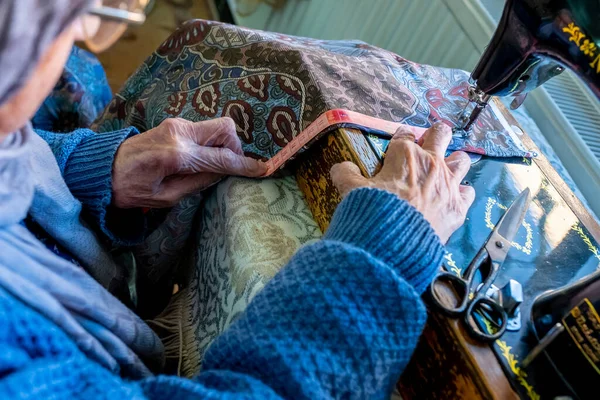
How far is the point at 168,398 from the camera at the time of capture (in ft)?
1.32

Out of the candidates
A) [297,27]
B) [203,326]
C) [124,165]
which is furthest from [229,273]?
[297,27]

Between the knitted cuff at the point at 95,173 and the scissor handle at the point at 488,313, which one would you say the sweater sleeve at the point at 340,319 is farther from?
the knitted cuff at the point at 95,173

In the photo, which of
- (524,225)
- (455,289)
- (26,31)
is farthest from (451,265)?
(26,31)

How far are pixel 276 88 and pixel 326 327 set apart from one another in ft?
1.29

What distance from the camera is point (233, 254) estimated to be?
2.10 feet

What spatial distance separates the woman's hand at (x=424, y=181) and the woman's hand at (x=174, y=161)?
0.54 feet

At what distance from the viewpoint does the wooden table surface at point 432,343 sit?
18.7 inches

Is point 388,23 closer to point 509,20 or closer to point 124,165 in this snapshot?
point 509,20

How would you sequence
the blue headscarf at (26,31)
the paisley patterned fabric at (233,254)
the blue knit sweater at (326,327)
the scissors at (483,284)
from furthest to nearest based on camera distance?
the paisley patterned fabric at (233,254) < the scissors at (483,284) < the blue knit sweater at (326,327) < the blue headscarf at (26,31)

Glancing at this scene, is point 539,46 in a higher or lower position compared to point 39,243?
higher

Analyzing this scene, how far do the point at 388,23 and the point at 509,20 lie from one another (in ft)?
2.86

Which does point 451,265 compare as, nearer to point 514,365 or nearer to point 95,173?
point 514,365

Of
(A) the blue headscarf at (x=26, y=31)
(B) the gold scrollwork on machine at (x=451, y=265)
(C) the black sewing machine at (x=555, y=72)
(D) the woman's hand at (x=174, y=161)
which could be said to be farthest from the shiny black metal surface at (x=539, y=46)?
(A) the blue headscarf at (x=26, y=31)

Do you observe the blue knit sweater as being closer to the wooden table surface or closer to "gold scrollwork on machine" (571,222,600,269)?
the wooden table surface
